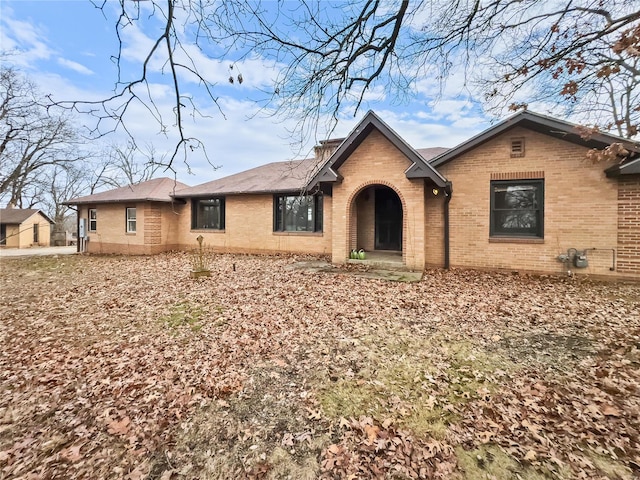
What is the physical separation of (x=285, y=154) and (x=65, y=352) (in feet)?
15.5

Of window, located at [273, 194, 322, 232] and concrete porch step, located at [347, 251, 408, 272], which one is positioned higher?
window, located at [273, 194, 322, 232]

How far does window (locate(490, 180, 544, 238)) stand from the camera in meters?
9.22

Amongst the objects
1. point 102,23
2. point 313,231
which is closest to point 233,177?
point 313,231

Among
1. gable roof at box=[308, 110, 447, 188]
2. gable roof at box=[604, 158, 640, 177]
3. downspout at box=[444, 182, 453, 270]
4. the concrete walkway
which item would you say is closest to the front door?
downspout at box=[444, 182, 453, 270]

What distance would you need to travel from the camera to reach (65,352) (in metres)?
4.66

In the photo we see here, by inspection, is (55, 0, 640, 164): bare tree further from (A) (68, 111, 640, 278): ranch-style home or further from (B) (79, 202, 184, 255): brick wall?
(B) (79, 202, 184, 255): brick wall

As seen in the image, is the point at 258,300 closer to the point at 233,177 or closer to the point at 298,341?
the point at 298,341

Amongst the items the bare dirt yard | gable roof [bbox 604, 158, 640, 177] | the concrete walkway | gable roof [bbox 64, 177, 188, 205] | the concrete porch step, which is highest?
gable roof [bbox 64, 177, 188, 205]

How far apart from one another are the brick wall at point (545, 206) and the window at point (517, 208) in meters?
0.20

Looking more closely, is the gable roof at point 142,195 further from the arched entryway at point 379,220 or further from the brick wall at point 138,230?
the arched entryway at point 379,220

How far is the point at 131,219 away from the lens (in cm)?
1719

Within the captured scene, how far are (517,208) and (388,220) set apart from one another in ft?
15.8

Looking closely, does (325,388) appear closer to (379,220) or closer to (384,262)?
(384,262)

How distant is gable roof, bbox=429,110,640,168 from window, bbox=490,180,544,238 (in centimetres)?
140
